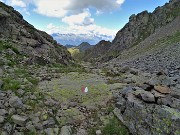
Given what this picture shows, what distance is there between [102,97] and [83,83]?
14.7ft

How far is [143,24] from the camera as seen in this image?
164m

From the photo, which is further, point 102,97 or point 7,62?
point 7,62

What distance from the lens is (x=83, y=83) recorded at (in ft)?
74.5

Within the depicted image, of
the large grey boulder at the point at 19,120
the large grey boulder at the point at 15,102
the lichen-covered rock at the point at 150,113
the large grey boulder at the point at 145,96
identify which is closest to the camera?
the lichen-covered rock at the point at 150,113

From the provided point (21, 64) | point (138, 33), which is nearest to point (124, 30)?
point (138, 33)

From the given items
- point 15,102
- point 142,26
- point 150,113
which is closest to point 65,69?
point 15,102

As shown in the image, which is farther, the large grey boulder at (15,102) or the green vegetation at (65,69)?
the green vegetation at (65,69)

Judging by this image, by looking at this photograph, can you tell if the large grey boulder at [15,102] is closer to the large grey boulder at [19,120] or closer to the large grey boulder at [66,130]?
the large grey boulder at [19,120]

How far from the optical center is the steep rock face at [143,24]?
143675mm

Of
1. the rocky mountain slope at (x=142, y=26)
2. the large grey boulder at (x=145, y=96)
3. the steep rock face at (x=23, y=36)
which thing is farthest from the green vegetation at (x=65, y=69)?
the rocky mountain slope at (x=142, y=26)

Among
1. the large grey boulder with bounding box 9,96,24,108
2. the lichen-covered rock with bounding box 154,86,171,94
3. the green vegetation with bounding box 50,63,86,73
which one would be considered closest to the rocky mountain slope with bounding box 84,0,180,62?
the green vegetation with bounding box 50,63,86,73

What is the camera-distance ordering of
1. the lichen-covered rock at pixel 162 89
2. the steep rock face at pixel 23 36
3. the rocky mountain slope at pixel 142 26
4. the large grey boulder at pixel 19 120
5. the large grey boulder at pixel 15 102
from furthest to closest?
the rocky mountain slope at pixel 142 26 → the steep rock face at pixel 23 36 → the large grey boulder at pixel 15 102 → the lichen-covered rock at pixel 162 89 → the large grey boulder at pixel 19 120

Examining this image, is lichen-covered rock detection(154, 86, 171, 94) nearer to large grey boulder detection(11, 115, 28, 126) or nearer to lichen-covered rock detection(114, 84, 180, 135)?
lichen-covered rock detection(114, 84, 180, 135)

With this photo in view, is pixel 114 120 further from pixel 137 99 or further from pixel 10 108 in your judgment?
pixel 10 108
